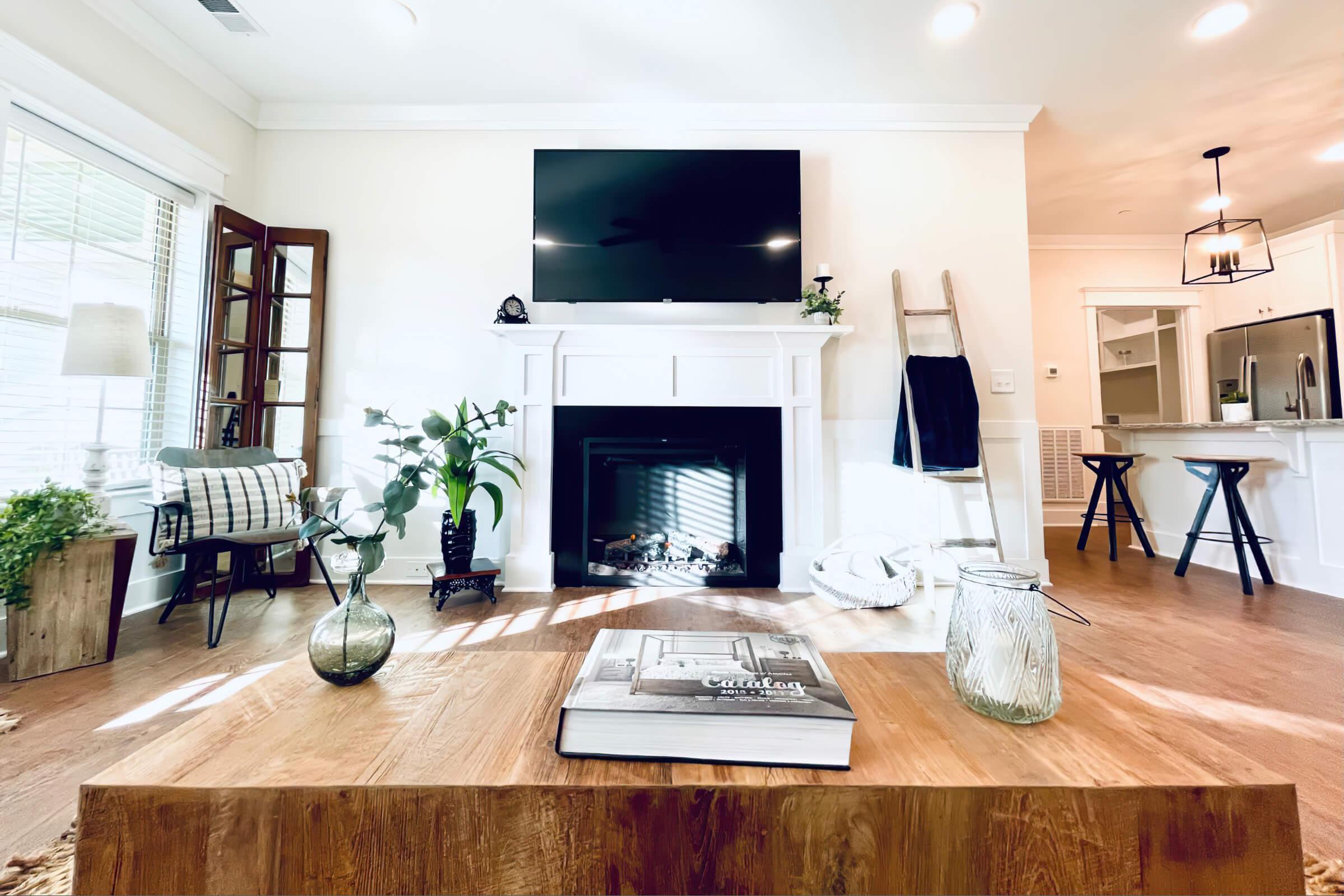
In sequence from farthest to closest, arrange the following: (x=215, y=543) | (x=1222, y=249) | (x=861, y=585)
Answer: (x=1222, y=249) → (x=861, y=585) → (x=215, y=543)

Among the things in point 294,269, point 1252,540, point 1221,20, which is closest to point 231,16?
point 294,269

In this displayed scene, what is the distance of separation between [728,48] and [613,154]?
0.76 metres

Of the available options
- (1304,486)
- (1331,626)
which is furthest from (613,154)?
(1304,486)

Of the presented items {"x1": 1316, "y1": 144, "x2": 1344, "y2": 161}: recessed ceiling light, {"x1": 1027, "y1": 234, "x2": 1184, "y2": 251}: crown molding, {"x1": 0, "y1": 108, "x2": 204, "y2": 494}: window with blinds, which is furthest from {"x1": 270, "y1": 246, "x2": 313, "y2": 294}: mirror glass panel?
{"x1": 1316, "y1": 144, "x2": 1344, "y2": 161}: recessed ceiling light

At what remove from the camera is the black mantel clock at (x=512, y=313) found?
2.85 m

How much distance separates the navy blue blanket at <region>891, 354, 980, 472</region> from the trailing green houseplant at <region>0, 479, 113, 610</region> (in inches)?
134

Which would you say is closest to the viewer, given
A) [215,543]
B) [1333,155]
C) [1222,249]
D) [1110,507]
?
[215,543]

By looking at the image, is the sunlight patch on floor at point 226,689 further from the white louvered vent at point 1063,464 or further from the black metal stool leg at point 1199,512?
the white louvered vent at point 1063,464

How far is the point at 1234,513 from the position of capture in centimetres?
295

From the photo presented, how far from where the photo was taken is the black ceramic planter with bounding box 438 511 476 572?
2.63 meters

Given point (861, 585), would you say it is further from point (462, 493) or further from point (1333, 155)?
point (1333, 155)

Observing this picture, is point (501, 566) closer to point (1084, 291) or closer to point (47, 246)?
point (47, 246)

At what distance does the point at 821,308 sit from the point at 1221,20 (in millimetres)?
2074

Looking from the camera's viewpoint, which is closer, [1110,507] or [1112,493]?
[1110,507]
